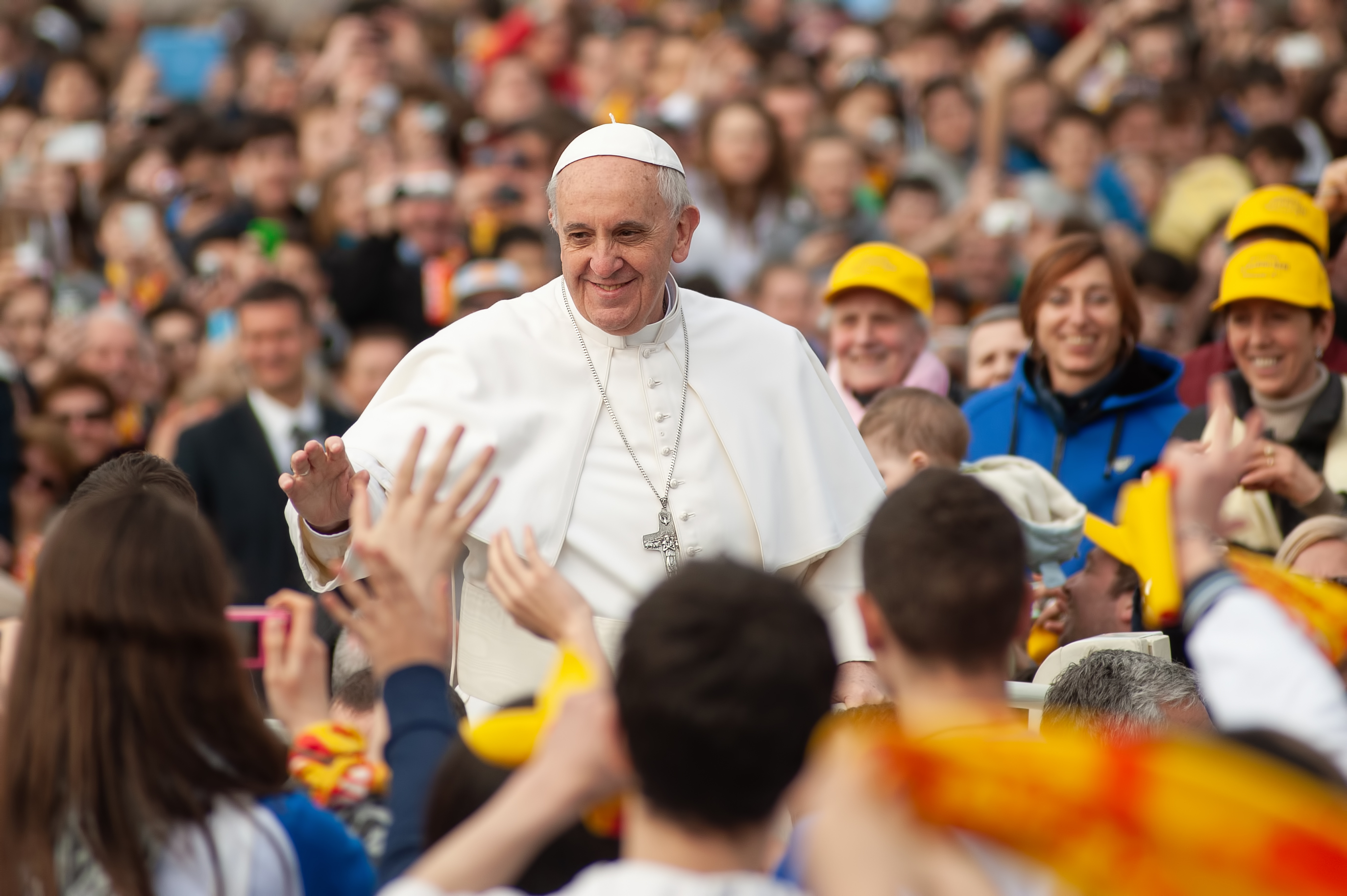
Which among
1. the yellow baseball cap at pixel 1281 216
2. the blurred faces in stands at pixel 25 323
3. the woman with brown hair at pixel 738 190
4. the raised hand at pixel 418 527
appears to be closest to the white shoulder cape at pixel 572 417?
the raised hand at pixel 418 527

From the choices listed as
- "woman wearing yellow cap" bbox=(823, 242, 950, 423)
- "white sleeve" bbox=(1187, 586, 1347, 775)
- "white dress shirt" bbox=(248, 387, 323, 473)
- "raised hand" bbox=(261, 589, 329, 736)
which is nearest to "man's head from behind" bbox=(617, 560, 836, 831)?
"white sleeve" bbox=(1187, 586, 1347, 775)

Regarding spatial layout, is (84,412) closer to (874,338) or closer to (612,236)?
(874,338)

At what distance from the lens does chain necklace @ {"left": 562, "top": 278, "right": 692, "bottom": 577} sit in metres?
4.38

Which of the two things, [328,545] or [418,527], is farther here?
[328,545]

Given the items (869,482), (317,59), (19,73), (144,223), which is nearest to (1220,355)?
(869,482)

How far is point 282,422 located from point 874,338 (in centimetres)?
277

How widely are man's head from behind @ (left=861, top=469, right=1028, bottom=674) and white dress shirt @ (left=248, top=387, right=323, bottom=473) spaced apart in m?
5.10

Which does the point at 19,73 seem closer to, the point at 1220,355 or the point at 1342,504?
the point at 1220,355

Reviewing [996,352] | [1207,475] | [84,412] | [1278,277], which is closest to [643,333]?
[1207,475]

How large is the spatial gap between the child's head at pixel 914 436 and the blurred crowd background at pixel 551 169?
4.63 ft

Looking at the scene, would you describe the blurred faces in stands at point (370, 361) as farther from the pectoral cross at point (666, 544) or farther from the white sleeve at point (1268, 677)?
the white sleeve at point (1268, 677)

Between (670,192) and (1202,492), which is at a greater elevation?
(670,192)

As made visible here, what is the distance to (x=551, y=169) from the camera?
9.59m

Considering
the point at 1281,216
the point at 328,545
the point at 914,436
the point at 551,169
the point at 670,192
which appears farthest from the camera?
the point at 551,169
